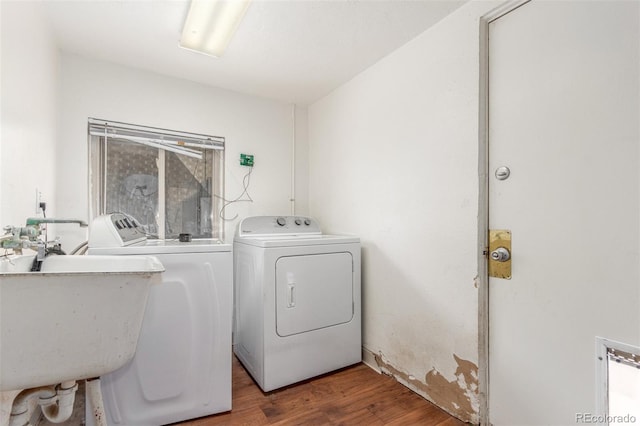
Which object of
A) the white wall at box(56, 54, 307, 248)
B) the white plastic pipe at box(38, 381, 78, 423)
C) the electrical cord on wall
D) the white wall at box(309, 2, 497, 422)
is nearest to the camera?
the white plastic pipe at box(38, 381, 78, 423)

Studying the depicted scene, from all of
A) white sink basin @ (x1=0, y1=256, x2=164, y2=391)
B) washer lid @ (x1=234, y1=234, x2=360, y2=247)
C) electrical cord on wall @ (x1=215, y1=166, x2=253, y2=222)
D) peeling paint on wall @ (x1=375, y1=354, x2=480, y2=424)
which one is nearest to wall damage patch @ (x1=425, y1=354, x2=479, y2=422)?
peeling paint on wall @ (x1=375, y1=354, x2=480, y2=424)

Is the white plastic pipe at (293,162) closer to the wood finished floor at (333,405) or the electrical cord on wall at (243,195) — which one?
the electrical cord on wall at (243,195)

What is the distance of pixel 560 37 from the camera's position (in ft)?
4.06

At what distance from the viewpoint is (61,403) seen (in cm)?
104

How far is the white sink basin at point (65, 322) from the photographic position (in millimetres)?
764

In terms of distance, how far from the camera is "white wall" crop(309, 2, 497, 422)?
5.12 feet

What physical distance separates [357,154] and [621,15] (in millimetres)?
1525

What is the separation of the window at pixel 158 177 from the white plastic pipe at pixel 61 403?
1.42 metres

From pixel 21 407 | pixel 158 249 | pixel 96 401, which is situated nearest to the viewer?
pixel 21 407

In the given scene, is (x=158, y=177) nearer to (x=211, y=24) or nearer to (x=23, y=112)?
(x=23, y=112)

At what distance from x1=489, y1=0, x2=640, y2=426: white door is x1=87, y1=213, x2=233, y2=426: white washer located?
143cm

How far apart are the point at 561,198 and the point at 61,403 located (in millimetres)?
2096

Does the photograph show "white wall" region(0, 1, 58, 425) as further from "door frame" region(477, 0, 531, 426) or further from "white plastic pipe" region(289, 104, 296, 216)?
"door frame" region(477, 0, 531, 426)

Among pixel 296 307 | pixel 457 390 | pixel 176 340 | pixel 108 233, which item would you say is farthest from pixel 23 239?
pixel 457 390
